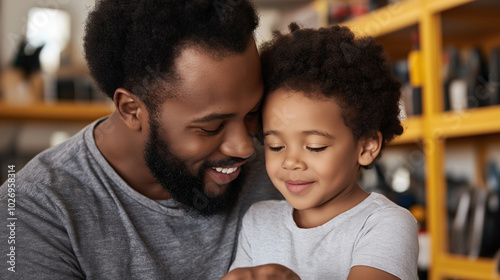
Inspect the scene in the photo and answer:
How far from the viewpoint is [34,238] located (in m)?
0.96

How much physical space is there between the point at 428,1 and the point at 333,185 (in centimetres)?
132

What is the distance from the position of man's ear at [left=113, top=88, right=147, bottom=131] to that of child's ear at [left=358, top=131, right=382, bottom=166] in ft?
1.42

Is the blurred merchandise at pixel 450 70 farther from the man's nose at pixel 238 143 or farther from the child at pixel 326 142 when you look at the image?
the man's nose at pixel 238 143

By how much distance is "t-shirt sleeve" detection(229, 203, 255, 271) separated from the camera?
113 centimetres

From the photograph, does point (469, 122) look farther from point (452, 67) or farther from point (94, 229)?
point (94, 229)

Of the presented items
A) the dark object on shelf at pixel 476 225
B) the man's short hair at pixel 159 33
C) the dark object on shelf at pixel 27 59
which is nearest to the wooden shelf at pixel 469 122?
the dark object on shelf at pixel 476 225

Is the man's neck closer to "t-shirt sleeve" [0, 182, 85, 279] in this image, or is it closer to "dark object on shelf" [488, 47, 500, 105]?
"t-shirt sleeve" [0, 182, 85, 279]

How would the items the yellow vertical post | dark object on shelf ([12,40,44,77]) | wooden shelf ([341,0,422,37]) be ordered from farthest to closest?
dark object on shelf ([12,40,44,77]) → wooden shelf ([341,0,422,37]) → the yellow vertical post

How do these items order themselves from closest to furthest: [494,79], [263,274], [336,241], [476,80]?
[263,274] → [336,241] → [494,79] → [476,80]

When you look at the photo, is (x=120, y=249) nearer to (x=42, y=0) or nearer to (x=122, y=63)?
(x=122, y=63)

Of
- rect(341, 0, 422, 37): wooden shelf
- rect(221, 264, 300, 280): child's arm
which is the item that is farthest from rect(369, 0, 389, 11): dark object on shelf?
rect(221, 264, 300, 280): child's arm

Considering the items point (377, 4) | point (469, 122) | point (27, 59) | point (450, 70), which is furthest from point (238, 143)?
point (27, 59)

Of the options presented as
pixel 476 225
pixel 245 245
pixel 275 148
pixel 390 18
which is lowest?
pixel 476 225

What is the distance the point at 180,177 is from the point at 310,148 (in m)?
0.27
